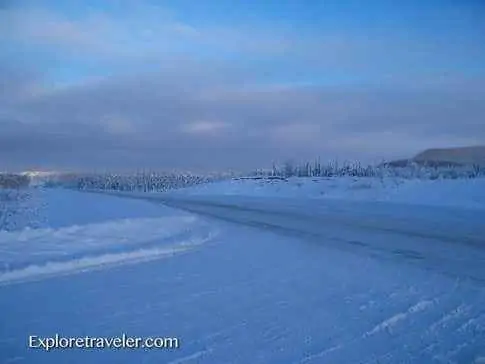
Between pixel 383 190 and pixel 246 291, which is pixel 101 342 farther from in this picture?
pixel 383 190

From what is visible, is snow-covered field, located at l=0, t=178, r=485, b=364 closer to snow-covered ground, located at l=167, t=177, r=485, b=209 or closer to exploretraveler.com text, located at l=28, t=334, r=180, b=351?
exploretraveler.com text, located at l=28, t=334, r=180, b=351

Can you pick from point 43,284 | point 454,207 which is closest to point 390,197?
point 454,207

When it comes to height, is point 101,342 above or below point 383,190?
below

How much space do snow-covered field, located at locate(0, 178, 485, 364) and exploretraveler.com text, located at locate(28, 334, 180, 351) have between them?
9 cm

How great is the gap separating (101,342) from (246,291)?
8.53 ft

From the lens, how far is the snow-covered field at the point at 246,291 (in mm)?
5176

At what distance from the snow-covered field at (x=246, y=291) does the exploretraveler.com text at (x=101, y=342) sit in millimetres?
93

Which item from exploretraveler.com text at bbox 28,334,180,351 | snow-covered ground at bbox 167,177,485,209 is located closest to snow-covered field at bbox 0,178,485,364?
exploretraveler.com text at bbox 28,334,180,351

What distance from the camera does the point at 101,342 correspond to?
519cm

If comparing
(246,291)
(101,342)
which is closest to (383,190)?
(246,291)

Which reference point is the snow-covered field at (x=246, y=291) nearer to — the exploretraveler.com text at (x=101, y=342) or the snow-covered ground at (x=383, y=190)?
the exploretraveler.com text at (x=101, y=342)

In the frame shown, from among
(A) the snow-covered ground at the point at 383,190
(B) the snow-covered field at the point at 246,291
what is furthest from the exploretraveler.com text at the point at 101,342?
(A) the snow-covered ground at the point at 383,190

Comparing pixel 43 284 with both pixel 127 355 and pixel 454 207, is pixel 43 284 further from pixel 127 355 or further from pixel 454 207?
pixel 454 207

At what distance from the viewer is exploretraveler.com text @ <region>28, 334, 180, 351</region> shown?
16.7ft
